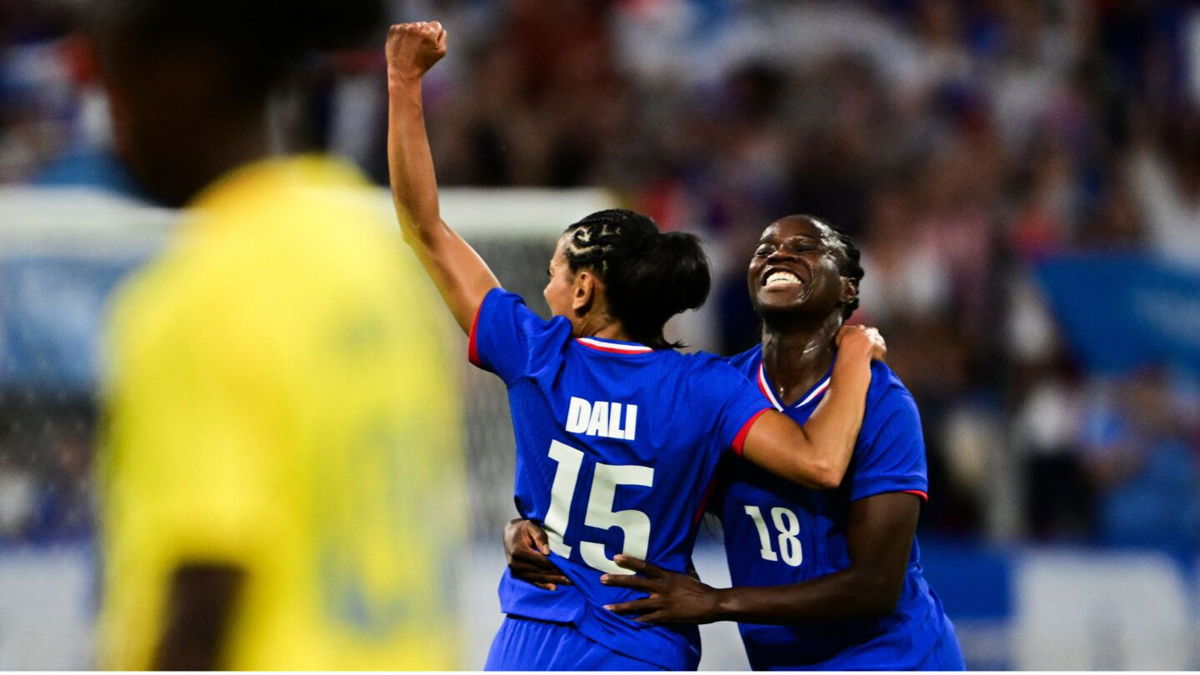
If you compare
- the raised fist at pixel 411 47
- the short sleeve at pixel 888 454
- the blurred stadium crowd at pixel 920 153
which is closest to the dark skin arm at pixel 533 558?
the short sleeve at pixel 888 454

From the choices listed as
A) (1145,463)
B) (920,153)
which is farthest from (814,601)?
(920,153)

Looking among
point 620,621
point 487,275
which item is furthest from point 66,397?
point 620,621

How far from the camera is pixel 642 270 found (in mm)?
2984

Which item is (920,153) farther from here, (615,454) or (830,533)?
(615,454)

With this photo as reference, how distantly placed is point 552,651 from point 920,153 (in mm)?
6680

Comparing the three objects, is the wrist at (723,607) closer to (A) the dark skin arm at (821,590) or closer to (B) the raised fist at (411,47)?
(A) the dark skin arm at (821,590)

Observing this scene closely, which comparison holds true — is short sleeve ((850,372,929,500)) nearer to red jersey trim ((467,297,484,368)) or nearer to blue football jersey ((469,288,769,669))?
blue football jersey ((469,288,769,669))

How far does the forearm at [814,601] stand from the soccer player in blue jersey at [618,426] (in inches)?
5.4

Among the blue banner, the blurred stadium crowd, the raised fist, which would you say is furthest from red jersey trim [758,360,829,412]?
the blue banner

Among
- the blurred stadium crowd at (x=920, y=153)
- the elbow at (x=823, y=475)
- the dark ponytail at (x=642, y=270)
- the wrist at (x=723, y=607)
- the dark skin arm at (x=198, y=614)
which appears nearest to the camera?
the dark skin arm at (x=198, y=614)

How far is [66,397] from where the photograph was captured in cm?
535

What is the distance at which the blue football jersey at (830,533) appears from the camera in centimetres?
295

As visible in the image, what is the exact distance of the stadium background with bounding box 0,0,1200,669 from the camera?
5453 millimetres

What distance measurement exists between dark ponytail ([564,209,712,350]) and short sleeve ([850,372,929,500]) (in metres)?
0.43
